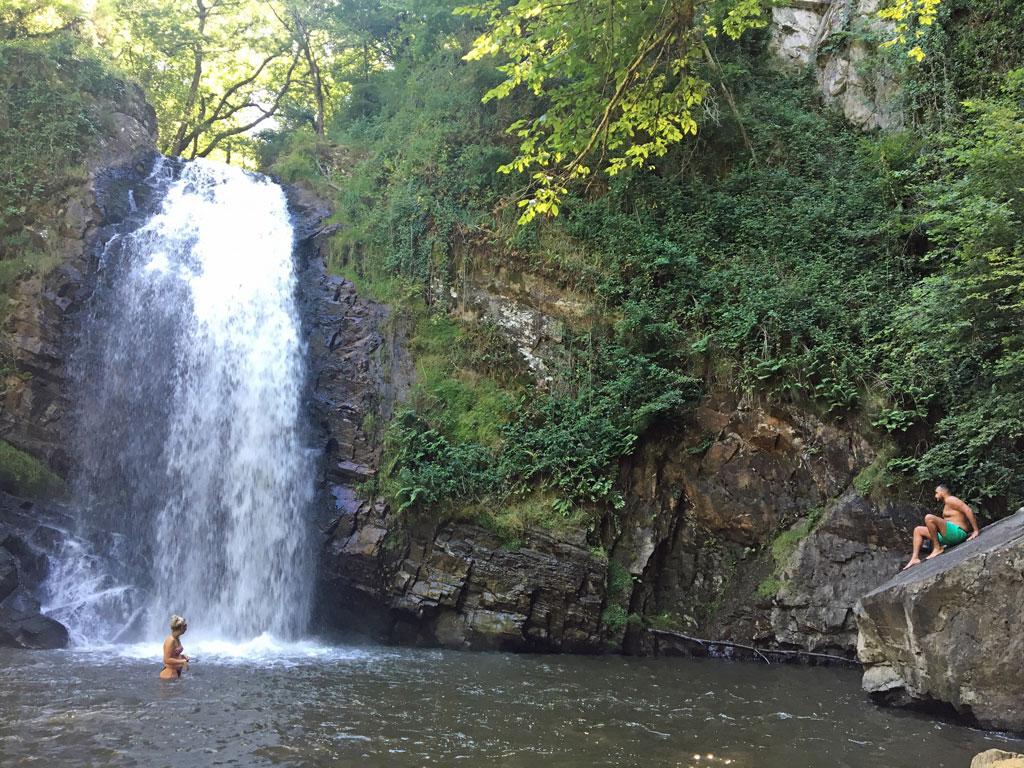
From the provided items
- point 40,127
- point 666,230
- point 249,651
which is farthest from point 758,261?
point 40,127

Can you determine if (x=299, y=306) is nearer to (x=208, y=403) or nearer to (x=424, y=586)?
(x=208, y=403)

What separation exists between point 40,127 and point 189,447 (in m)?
8.81

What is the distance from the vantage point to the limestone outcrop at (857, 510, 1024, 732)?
6336 mm

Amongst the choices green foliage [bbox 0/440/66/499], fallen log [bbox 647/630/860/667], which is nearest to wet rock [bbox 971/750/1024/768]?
fallen log [bbox 647/630/860/667]

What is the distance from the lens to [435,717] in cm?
638

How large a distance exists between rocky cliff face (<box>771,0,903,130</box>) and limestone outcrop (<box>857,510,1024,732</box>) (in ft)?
37.9

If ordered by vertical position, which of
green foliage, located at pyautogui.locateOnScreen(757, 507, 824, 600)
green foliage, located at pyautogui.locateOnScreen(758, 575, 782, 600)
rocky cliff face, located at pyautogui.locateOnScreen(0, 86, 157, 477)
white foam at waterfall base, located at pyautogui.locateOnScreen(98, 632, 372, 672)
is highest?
rocky cliff face, located at pyautogui.locateOnScreen(0, 86, 157, 477)

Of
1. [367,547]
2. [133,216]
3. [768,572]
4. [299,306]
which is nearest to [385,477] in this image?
[367,547]

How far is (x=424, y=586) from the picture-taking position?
1106cm

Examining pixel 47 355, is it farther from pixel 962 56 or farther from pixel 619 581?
pixel 962 56

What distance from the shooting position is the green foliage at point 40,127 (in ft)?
45.4

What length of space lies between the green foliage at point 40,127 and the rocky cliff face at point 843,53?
16262 millimetres

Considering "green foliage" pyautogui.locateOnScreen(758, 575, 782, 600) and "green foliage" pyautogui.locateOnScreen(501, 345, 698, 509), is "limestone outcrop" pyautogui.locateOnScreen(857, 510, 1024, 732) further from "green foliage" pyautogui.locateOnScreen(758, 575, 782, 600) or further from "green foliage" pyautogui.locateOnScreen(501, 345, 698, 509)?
"green foliage" pyautogui.locateOnScreen(501, 345, 698, 509)

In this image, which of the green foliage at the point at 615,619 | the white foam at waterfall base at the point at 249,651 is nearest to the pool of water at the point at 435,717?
the white foam at waterfall base at the point at 249,651
